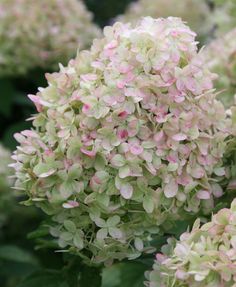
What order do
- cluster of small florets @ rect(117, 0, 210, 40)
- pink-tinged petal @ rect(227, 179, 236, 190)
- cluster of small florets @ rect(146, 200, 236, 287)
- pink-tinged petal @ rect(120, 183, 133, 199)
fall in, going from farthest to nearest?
cluster of small florets @ rect(117, 0, 210, 40)
pink-tinged petal @ rect(227, 179, 236, 190)
pink-tinged petal @ rect(120, 183, 133, 199)
cluster of small florets @ rect(146, 200, 236, 287)

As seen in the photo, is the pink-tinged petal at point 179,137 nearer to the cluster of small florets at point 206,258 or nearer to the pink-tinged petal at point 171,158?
the pink-tinged petal at point 171,158

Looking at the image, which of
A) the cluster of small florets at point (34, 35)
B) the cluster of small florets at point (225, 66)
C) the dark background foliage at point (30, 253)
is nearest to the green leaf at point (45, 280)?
the dark background foliage at point (30, 253)

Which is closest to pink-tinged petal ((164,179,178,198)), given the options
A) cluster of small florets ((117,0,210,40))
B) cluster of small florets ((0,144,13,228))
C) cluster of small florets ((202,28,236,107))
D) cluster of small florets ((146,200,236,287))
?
cluster of small florets ((146,200,236,287))

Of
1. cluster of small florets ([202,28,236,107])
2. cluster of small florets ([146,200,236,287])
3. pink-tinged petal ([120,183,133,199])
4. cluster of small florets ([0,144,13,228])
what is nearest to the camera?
cluster of small florets ([146,200,236,287])

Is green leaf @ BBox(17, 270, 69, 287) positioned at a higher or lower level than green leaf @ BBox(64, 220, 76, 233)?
lower

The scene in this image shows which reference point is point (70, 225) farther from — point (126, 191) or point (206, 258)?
point (206, 258)

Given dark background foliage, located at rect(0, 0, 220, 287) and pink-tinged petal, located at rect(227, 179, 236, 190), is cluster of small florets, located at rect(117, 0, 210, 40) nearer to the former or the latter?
dark background foliage, located at rect(0, 0, 220, 287)
